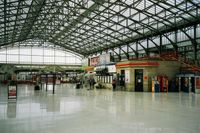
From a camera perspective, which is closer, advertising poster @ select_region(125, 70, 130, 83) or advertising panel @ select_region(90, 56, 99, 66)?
advertising poster @ select_region(125, 70, 130, 83)

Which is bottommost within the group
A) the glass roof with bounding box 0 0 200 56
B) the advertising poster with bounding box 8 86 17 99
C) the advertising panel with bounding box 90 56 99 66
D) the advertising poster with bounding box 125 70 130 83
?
the advertising poster with bounding box 8 86 17 99

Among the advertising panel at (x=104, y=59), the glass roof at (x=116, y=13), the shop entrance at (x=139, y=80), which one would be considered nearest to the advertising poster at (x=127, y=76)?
the shop entrance at (x=139, y=80)

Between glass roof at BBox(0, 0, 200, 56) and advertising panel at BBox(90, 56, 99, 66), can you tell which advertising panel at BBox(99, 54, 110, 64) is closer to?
advertising panel at BBox(90, 56, 99, 66)

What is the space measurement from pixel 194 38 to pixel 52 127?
28.1 meters

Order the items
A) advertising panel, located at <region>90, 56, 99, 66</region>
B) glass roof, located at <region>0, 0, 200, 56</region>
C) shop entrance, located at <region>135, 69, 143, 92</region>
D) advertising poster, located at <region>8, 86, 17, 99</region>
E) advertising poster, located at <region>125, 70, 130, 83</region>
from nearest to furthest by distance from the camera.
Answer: advertising poster, located at <region>8, 86, 17, 99</region> → glass roof, located at <region>0, 0, 200, 56</region> → shop entrance, located at <region>135, 69, 143, 92</region> → advertising poster, located at <region>125, 70, 130, 83</region> → advertising panel, located at <region>90, 56, 99, 66</region>

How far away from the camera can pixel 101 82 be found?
134 ft

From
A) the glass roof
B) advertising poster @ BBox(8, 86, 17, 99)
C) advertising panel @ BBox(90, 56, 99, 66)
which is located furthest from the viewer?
advertising panel @ BBox(90, 56, 99, 66)

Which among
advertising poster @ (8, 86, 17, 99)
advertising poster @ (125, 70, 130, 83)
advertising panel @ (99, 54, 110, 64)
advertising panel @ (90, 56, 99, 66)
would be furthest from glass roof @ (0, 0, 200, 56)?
advertising poster @ (8, 86, 17, 99)

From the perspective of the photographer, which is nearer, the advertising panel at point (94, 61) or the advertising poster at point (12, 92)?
the advertising poster at point (12, 92)

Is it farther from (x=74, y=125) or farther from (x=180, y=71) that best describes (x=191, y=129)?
(x=180, y=71)

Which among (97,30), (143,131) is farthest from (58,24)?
(143,131)

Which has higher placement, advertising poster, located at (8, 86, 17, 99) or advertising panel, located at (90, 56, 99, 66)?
advertising panel, located at (90, 56, 99, 66)

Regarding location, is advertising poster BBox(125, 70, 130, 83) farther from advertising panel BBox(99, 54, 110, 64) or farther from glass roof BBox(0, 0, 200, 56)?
glass roof BBox(0, 0, 200, 56)

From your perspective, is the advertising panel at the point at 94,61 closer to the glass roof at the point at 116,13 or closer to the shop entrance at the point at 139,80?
the glass roof at the point at 116,13
